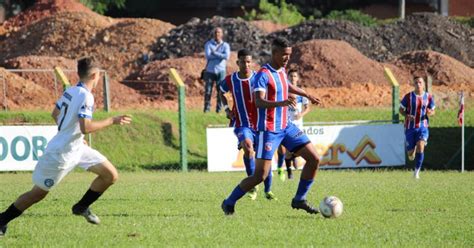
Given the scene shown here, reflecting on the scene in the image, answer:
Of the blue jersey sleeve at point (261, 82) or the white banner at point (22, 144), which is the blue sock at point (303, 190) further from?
the white banner at point (22, 144)

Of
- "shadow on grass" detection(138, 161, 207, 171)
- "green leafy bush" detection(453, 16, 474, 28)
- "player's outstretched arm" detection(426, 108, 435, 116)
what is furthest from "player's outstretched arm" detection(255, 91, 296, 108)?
"green leafy bush" detection(453, 16, 474, 28)

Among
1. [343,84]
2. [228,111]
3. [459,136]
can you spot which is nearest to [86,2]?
[343,84]

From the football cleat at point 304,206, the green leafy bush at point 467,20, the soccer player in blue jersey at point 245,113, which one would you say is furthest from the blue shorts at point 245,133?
the green leafy bush at point 467,20

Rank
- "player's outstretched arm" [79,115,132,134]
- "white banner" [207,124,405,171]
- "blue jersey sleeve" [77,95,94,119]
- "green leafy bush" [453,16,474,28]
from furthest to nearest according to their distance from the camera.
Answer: "green leafy bush" [453,16,474,28]
"white banner" [207,124,405,171]
"blue jersey sleeve" [77,95,94,119]
"player's outstretched arm" [79,115,132,134]

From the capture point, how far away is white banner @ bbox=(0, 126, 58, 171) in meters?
22.0

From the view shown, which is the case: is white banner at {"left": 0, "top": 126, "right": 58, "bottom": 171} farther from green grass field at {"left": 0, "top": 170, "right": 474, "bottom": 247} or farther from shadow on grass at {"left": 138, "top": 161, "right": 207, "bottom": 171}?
green grass field at {"left": 0, "top": 170, "right": 474, "bottom": 247}

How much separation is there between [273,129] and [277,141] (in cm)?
15

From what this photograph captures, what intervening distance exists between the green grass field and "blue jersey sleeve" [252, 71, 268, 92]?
4.92 ft

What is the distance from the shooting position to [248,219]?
11.4 metres

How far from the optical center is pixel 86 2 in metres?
51.8

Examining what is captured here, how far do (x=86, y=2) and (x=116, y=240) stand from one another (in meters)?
43.1

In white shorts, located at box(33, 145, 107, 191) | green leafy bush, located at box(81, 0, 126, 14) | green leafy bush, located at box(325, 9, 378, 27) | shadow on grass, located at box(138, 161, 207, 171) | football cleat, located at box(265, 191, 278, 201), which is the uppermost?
green leafy bush, located at box(81, 0, 126, 14)

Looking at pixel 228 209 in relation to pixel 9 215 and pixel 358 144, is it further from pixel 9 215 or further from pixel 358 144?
pixel 358 144

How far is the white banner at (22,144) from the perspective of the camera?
72.3 feet
